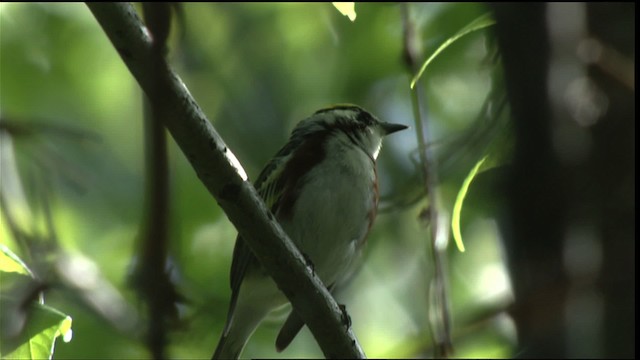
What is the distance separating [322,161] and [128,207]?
2.27 meters

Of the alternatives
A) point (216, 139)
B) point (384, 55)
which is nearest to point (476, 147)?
point (216, 139)

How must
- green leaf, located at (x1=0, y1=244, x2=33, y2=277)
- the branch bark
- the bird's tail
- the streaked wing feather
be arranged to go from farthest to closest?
the bird's tail → the streaked wing feather → green leaf, located at (x1=0, y1=244, x2=33, y2=277) → the branch bark

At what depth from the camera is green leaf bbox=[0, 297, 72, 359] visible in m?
2.68

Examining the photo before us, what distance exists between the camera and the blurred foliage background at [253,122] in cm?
564

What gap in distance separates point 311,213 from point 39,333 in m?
2.02

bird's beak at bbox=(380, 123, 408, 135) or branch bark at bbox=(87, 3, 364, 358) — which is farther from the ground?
branch bark at bbox=(87, 3, 364, 358)

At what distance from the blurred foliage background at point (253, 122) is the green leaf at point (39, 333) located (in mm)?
2368

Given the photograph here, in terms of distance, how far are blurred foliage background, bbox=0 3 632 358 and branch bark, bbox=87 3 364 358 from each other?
1.87m

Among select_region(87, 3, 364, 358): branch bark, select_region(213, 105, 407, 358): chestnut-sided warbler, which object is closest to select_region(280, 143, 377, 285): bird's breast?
select_region(213, 105, 407, 358): chestnut-sided warbler

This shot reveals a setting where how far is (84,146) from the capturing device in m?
6.96

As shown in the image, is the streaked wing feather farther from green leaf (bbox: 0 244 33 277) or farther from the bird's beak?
green leaf (bbox: 0 244 33 277)

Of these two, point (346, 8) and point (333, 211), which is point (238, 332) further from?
point (346, 8)

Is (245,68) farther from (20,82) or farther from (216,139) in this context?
(216,139)

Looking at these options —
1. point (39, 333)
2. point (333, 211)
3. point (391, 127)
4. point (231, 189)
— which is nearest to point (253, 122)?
point (391, 127)
